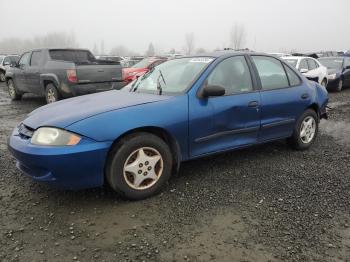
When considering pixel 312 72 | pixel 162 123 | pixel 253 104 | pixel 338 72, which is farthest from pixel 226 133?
pixel 338 72

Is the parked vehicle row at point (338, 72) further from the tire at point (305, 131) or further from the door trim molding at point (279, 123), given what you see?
the door trim molding at point (279, 123)

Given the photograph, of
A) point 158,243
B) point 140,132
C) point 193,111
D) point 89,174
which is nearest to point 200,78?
point 193,111

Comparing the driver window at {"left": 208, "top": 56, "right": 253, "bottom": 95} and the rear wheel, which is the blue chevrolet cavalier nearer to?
the driver window at {"left": 208, "top": 56, "right": 253, "bottom": 95}

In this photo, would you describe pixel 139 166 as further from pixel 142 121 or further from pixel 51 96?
pixel 51 96

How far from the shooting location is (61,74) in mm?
9273

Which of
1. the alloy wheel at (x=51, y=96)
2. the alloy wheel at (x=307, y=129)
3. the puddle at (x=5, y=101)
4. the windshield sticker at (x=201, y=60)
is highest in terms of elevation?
the windshield sticker at (x=201, y=60)

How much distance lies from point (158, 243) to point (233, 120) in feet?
6.33

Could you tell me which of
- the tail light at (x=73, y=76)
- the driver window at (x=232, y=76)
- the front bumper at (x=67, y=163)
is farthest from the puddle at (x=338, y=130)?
the tail light at (x=73, y=76)

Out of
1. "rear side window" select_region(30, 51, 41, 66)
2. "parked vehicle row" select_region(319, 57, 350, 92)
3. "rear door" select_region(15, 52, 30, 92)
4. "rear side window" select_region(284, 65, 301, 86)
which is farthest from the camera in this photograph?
"parked vehicle row" select_region(319, 57, 350, 92)

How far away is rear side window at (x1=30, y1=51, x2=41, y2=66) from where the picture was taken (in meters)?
10.6

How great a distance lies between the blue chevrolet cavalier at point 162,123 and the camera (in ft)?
11.4

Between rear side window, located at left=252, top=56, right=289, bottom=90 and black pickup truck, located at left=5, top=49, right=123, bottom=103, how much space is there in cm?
503

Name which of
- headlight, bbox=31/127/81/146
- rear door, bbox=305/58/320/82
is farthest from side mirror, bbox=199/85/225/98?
rear door, bbox=305/58/320/82

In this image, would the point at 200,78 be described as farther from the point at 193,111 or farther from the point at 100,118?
the point at 100,118
